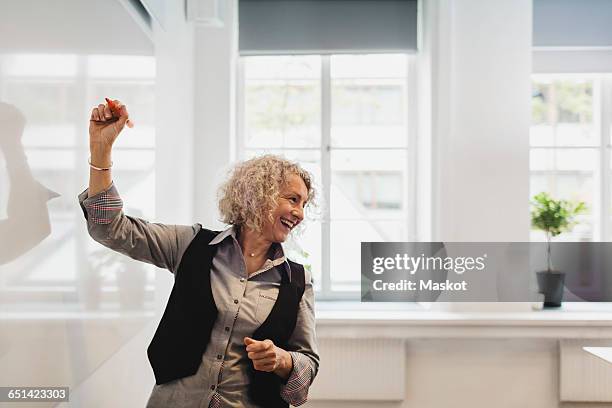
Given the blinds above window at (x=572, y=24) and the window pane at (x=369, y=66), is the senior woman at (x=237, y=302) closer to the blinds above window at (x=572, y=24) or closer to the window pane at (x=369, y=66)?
the window pane at (x=369, y=66)

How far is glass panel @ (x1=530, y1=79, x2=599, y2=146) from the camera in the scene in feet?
10.7

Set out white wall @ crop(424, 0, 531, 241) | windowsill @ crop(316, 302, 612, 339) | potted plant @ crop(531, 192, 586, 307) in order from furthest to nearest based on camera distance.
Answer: potted plant @ crop(531, 192, 586, 307) < white wall @ crop(424, 0, 531, 241) < windowsill @ crop(316, 302, 612, 339)

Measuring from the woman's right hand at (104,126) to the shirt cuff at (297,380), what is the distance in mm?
633

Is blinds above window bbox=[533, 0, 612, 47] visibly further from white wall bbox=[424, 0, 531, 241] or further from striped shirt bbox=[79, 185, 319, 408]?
striped shirt bbox=[79, 185, 319, 408]

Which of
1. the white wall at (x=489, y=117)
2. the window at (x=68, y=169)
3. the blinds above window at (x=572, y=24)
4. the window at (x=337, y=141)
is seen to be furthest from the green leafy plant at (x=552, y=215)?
the window at (x=68, y=169)

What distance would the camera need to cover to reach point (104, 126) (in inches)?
46.3

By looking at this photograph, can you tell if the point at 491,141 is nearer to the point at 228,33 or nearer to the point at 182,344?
the point at 228,33

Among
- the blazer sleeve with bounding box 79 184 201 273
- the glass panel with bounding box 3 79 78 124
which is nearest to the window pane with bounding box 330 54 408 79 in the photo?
the blazer sleeve with bounding box 79 184 201 273

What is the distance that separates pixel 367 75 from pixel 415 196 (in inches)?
29.2

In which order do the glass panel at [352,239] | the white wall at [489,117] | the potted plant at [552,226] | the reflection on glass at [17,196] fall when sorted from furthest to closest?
the glass panel at [352,239] < the potted plant at [552,226] < the white wall at [489,117] < the reflection on glass at [17,196]

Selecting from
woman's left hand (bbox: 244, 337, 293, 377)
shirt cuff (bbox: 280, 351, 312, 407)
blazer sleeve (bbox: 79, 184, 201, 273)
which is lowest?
shirt cuff (bbox: 280, 351, 312, 407)

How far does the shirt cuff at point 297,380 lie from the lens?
4.39 ft

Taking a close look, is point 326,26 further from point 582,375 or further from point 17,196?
point 17,196

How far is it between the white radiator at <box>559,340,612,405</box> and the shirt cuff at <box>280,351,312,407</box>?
1.93 metres
